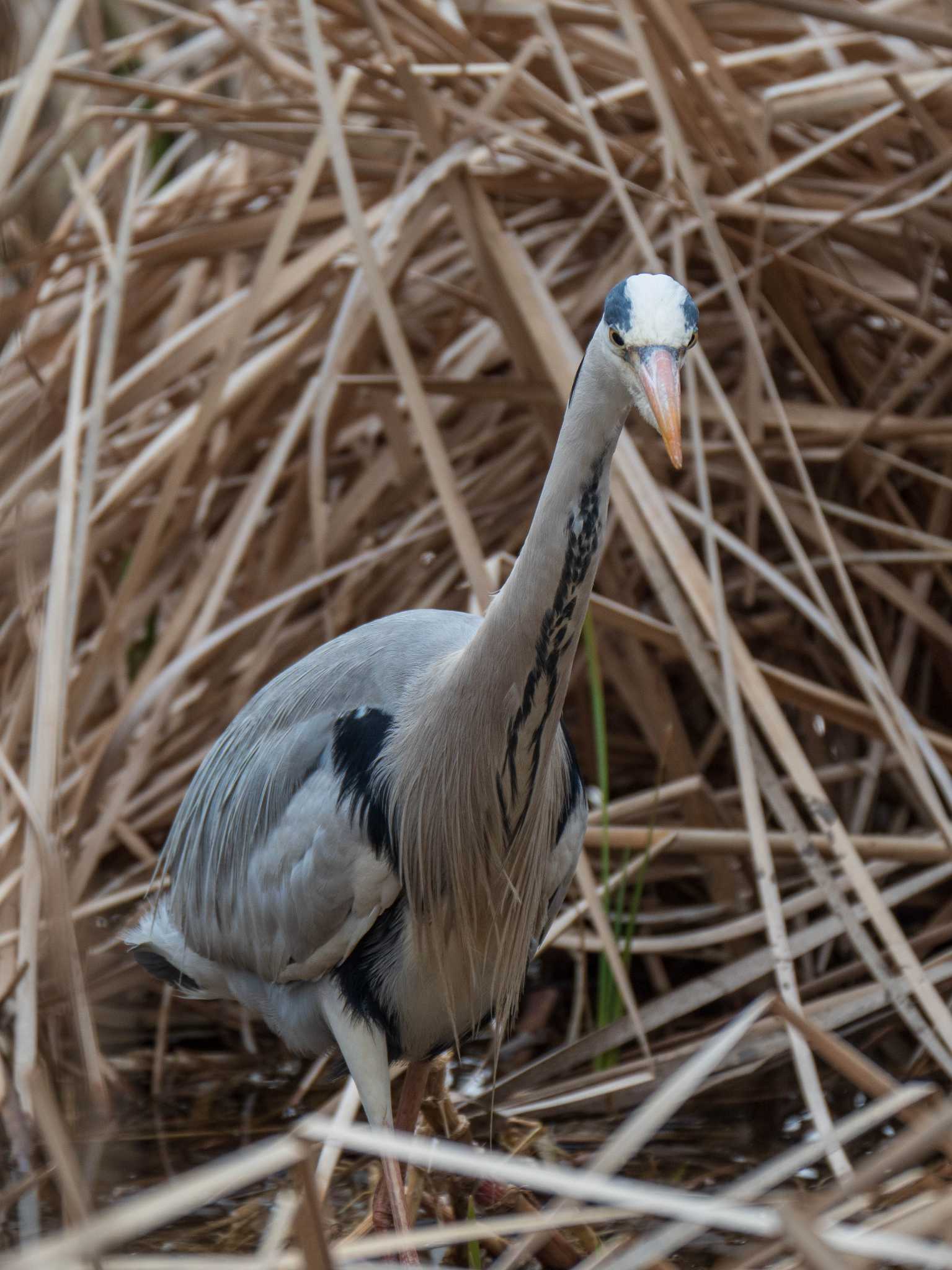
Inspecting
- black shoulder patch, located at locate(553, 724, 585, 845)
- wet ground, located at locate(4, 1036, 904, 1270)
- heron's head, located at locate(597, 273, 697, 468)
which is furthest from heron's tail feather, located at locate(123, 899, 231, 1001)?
heron's head, located at locate(597, 273, 697, 468)

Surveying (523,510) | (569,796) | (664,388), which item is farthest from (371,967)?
(523,510)

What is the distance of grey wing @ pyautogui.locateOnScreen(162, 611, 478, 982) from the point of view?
6.25ft

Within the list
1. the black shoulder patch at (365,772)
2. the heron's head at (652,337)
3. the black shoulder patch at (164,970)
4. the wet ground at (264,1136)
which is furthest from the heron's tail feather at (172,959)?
the heron's head at (652,337)

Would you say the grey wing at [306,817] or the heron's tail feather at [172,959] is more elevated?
the grey wing at [306,817]

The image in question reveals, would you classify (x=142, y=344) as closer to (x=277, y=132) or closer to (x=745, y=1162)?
(x=277, y=132)

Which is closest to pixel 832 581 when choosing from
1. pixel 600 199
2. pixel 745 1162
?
pixel 600 199

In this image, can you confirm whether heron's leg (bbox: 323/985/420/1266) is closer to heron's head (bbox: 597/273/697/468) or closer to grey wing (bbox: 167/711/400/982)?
grey wing (bbox: 167/711/400/982)

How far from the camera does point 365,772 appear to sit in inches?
76.4

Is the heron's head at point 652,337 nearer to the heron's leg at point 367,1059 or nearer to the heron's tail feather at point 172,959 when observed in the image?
the heron's leg at point 367,1059

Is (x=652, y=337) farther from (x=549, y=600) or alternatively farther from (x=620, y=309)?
(x=549, y=600)

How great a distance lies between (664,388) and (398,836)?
771 mm

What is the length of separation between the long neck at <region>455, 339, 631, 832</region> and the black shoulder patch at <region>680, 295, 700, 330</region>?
85mm

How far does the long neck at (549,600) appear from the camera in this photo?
1.50m

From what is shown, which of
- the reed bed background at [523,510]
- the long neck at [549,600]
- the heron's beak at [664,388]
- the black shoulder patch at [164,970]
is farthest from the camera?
the black shoulder patch at [164,970]
